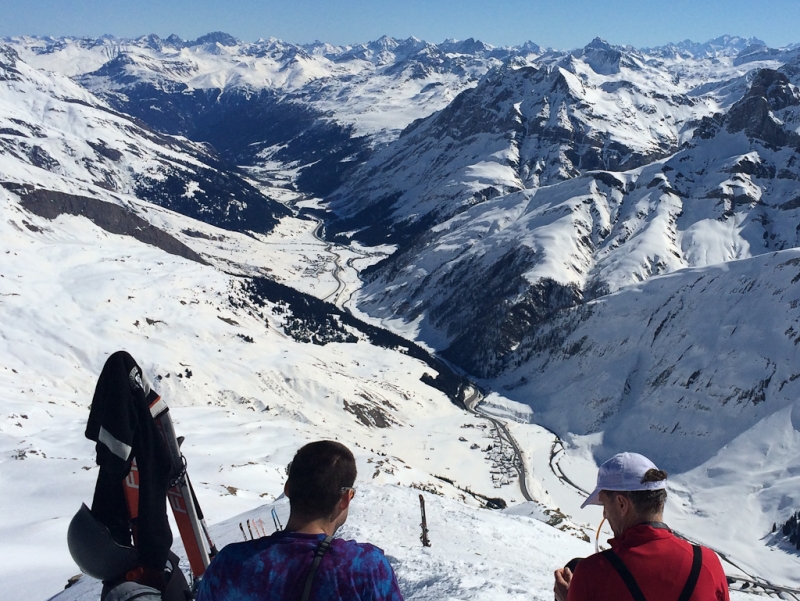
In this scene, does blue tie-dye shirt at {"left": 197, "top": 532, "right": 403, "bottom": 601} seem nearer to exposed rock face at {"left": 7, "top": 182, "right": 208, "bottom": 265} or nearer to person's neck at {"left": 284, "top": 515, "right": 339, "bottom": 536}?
person's neck at {"left": 284, "top": 515, "right": 339, "bottom": 536}

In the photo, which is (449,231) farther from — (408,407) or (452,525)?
(452,525)

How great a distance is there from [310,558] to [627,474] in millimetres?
3280

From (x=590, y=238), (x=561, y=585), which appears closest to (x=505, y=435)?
(x=590, y=238)

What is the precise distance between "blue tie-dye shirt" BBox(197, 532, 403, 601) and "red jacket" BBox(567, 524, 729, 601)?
1.79 meters

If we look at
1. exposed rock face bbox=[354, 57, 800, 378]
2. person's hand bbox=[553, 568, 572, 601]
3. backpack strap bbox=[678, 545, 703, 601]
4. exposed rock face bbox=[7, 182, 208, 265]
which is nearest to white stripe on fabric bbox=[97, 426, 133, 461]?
person's hand bbox=[553, 568, 572, 601]

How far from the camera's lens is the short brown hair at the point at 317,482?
15.9 feet

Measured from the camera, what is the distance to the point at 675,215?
6275 inches

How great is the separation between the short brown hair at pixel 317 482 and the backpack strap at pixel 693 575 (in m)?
3.14

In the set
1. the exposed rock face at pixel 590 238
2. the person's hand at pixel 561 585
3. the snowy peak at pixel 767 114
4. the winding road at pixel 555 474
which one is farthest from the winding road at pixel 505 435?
the snowy peak at pixel 767 114

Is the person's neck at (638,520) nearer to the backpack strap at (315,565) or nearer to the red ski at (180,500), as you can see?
the backpack strap at (315,565)

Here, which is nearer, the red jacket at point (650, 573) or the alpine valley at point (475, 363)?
the red jacket at point (650, 573)

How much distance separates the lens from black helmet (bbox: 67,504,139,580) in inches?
272

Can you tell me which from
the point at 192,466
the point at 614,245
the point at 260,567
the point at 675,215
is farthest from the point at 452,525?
the point at 675,215

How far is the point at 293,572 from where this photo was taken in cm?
456
